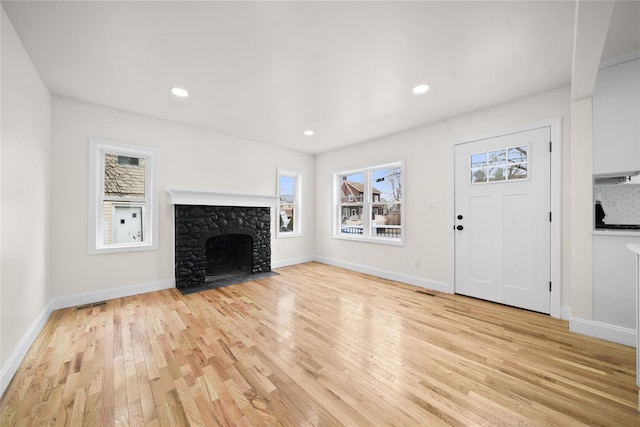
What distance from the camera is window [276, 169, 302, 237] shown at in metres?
5.19

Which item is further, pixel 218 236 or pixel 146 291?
pixel 218 236

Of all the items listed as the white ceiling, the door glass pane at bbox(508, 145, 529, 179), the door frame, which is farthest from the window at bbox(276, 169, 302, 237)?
the door frame

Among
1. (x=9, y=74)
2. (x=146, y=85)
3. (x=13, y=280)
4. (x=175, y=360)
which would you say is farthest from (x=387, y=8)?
(x=13, y=280)

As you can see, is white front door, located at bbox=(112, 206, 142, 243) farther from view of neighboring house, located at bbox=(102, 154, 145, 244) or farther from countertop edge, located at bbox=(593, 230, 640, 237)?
countertop edge, located at bbox=(593, 230, 640, 237)

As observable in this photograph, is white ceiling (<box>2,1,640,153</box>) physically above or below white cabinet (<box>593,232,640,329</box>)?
above

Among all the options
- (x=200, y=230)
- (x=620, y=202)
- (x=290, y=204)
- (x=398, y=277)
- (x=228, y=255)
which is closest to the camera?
(x=620, y=202)

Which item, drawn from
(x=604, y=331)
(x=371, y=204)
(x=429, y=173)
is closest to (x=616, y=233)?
(x=604, y=331)

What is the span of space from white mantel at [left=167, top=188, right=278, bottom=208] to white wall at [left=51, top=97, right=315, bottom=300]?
228mm

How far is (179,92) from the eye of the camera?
279cm

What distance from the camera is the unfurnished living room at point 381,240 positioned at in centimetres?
156

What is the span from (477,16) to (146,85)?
3.14 metres

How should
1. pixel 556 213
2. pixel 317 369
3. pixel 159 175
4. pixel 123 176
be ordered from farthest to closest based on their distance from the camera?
pixel 159 175 → pixel 123 176 → pixel 556 213 → pixel 317 369

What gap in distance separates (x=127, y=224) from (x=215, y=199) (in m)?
1.21

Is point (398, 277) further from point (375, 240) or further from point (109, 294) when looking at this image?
point (109, 294)
